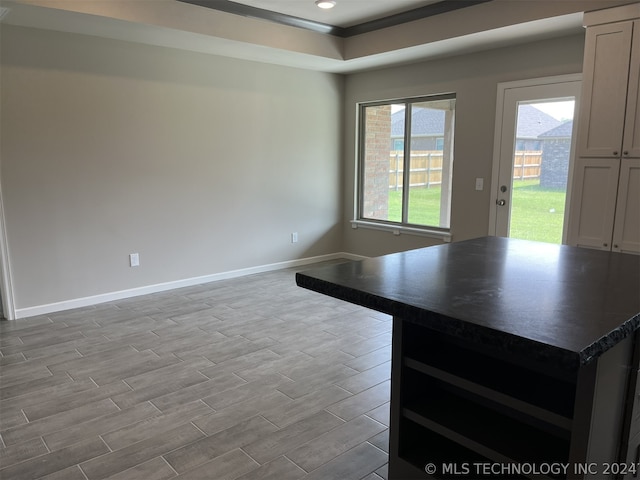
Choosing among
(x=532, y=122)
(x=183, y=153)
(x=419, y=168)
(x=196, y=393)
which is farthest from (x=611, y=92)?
(x=183, y=153)

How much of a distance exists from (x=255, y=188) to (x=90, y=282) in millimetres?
2022

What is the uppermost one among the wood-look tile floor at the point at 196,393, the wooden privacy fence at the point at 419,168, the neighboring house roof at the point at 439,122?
the neighboring house roof at the point at 439,122

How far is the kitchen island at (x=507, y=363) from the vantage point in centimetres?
117

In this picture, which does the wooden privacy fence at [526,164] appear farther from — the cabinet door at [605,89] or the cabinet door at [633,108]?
the cabinet door at [633,108]

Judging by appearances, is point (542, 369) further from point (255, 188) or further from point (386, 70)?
point (386, 70)

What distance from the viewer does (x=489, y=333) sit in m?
1.12

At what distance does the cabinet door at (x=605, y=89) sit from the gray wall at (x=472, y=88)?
0.73 meters

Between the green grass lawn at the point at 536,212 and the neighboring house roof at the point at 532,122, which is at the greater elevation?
the neighboring house roof at the point at 532,122

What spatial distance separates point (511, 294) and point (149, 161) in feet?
13.0

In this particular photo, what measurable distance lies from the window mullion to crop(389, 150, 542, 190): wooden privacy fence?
0.04 m

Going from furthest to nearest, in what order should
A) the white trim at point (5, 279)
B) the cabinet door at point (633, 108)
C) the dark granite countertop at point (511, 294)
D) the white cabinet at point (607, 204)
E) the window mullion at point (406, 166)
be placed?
the window mullion at point (406, 166) → the white trim at point (5, 279) → the white cabinet at point (607, 204) → the cabinet door at point (633, 108) → the dark granite countertop at point (511, 294)

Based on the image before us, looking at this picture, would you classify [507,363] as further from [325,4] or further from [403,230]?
[403,230]

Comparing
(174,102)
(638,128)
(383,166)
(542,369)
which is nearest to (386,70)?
(383,166)

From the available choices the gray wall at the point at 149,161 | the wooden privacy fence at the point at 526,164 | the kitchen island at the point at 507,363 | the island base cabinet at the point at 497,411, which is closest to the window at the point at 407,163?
the gray wall at the point at 149,161
